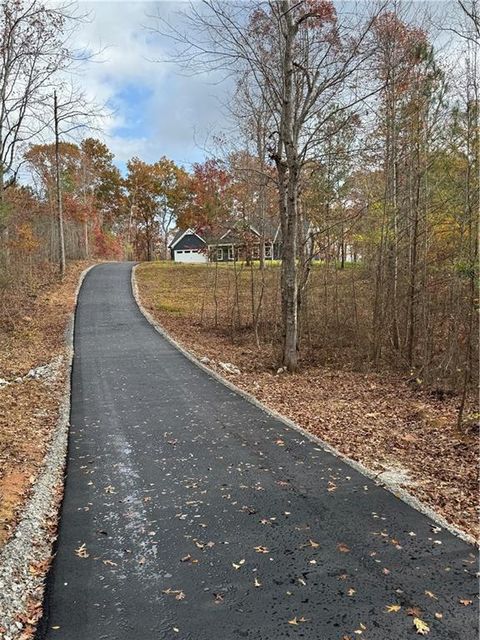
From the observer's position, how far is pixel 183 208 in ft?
141

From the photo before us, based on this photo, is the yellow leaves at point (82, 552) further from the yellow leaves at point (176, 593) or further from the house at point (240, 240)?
the house at point (240, 240)

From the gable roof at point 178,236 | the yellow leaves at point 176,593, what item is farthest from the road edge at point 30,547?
the gable roof at point 178,236

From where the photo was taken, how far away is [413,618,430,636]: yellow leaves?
257 centimetres

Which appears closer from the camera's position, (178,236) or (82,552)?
(82,552)

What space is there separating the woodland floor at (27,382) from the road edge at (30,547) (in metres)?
0.09

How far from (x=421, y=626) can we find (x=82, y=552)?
219cm

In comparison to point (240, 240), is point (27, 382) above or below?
below

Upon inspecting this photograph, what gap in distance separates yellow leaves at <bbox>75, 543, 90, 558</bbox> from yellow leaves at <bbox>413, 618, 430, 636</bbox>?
210 centimetres

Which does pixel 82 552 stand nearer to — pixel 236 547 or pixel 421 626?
pixel 236 547

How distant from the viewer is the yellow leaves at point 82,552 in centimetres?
331

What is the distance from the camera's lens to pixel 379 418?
6648 mm

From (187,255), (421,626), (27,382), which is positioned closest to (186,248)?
(187,255)

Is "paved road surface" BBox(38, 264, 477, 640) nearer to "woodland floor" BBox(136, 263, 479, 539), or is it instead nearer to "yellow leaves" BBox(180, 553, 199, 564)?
"yellow leaves" BBox(180, 553, 199, 564)

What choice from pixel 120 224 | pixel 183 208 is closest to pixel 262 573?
pixel 183 208
